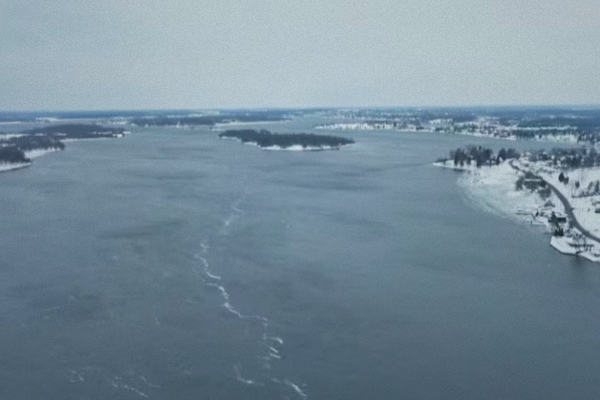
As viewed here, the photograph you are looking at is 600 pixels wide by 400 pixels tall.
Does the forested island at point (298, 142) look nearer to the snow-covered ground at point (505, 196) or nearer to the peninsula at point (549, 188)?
the peninsula at point (549, 188)

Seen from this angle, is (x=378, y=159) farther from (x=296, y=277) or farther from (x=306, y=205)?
(x=296, y=277)

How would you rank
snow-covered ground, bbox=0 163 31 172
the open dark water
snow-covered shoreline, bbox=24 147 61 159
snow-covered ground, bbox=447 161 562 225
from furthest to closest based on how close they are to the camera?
1. snow-covered shoreline, bbox=24 147 61 159
2. snow-covered ground, bbox=0 163 31 172
3. snow-covered ground, bbox=447 161 562 225
4. the open dark water

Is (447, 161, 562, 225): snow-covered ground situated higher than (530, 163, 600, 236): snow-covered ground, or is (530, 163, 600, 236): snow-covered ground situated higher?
(530, 163, 600, 236): snow-covered ground

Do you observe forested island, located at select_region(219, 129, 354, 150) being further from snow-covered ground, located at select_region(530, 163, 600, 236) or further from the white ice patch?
snow-covered ground, located at select_region(530, 163, 600, 236)

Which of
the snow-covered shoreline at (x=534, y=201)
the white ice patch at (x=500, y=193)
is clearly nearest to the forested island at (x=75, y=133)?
the snow-covered shoreline at (x=534, y=201)

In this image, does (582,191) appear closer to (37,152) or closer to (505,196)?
(505,196)

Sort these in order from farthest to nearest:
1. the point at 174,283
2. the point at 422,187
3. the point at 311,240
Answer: the point at 422,187 < the point at 311,240 < the point at 174,283

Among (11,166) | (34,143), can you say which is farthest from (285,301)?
(34,143)

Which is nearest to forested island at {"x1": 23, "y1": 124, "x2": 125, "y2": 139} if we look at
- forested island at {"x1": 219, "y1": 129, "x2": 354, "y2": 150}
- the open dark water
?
forested island at {"x1": 219, "y1": 129, "x2": 354, "y2": 150}

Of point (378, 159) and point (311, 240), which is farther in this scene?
point (378, 159)

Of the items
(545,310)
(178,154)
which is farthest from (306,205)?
(178,154)
